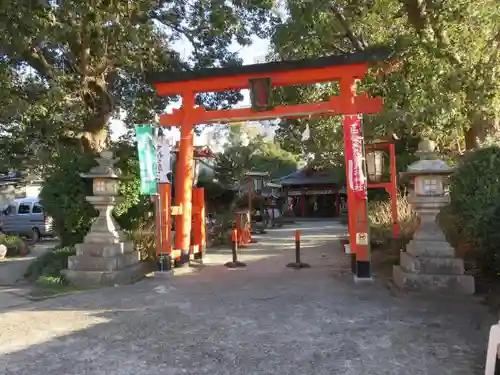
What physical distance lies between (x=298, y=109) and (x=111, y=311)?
5244mm

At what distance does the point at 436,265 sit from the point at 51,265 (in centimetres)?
746

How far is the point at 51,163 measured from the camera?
10141 mm

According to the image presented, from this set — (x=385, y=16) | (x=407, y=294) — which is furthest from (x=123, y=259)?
(x=385, y=16)

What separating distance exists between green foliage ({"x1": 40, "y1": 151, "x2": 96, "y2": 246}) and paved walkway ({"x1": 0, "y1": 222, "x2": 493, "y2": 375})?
2.10 m

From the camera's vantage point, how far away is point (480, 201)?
659 cm

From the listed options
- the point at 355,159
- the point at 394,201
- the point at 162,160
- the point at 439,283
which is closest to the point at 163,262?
the point at 162,160

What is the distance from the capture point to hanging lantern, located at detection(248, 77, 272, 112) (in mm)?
9102

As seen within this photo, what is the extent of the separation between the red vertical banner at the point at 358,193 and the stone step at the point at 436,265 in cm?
107

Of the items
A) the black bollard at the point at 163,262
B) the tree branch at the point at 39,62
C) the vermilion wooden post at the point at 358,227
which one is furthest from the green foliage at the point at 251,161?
the vermilion wooden post at the point at 358,227

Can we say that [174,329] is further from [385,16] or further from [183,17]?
[385,16]

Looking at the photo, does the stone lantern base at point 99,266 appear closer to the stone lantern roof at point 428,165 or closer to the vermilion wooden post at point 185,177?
the vermilion wooden post at point 185,177

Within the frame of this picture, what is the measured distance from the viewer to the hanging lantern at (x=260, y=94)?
9102 millimetres

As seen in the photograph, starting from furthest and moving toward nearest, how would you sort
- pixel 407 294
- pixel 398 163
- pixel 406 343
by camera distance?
pixel 398 163 → pixel 407 294 → pixel 406 343

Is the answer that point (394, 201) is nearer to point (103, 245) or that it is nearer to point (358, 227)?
point (358, 227)
